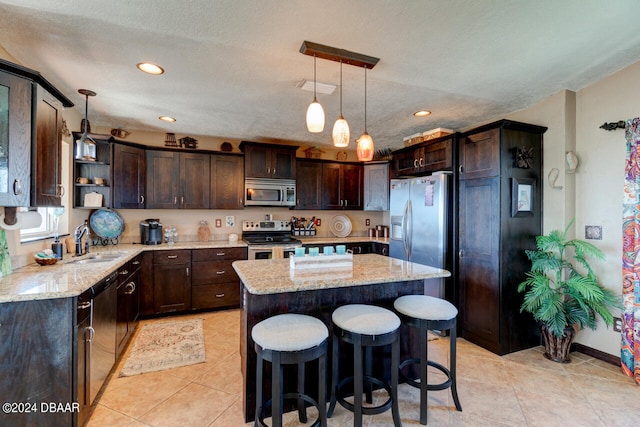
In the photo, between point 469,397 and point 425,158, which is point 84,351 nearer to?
point 469,397

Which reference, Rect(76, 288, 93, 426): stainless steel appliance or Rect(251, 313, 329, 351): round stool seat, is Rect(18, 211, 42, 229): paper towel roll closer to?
Rect(76, 288, 93, 426): stainless steel appliance

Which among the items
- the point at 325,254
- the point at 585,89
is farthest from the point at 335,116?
the point at 585,89

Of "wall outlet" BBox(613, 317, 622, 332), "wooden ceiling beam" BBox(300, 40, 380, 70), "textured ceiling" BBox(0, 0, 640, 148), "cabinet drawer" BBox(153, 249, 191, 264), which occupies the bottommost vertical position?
"wall outlet" BBox(613, 317, 622, 332)

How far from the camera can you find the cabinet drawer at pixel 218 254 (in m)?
Answer: 4.02

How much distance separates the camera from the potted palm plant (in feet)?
8.70

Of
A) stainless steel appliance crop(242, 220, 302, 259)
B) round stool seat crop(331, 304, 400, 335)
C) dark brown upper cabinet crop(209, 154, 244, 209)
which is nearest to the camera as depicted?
round stool seat crop(331, 304, 400, 335)

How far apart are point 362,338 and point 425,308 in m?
0.56

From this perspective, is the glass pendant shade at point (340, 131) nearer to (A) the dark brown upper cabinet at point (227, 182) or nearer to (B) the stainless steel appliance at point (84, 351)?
(B) the stainless steel appliance at point (84, 351)

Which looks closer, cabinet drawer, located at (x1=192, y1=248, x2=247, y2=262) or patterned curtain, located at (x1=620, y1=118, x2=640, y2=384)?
patterned curtain, located at (x1=620, y1=118, x2=640, y2=384)

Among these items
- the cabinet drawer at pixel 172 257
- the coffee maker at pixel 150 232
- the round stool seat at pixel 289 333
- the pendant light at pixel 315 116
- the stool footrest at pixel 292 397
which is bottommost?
the stool footrest at pixel 292 397

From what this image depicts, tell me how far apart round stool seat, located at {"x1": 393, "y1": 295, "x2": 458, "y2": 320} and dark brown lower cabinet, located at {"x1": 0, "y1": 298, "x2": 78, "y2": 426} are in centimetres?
204

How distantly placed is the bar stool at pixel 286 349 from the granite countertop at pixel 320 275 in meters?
0.20

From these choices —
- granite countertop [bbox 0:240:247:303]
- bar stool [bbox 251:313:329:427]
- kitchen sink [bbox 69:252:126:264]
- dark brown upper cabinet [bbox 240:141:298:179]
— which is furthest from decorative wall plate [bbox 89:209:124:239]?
bar stool [bbox 251:313:329:427]

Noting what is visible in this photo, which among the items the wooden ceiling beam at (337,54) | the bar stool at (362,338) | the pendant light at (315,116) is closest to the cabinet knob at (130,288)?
the bar stool at (362,338)
